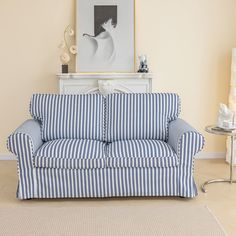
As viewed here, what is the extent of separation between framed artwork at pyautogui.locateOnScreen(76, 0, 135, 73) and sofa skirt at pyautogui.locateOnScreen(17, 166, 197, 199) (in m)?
1.65

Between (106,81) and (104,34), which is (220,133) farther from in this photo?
(104,34)

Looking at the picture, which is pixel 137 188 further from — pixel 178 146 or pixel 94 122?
pixel 94 122

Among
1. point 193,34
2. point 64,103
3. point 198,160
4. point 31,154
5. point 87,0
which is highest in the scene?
point 87,0

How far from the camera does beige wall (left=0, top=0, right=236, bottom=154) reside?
15.5 ft

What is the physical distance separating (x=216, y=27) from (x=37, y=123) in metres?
2.41

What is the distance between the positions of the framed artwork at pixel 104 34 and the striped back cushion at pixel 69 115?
2.81 ft

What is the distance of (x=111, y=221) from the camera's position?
308 cm

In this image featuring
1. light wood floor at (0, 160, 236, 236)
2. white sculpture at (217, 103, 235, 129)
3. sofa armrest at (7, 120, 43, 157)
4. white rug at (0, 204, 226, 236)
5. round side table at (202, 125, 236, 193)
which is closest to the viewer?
white rug at (0, 204, 226, 236)

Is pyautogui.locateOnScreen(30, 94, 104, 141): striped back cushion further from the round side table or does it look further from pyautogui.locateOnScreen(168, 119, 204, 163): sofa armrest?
the round side table

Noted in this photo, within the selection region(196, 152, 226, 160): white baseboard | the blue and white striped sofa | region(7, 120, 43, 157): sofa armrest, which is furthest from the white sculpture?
region(7, 120, 43, 157): sofa armrest

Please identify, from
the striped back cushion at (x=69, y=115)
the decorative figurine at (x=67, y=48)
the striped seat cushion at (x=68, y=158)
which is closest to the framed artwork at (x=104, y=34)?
the decorative figurine at (x=67, y=48)

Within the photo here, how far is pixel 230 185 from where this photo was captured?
3.94 meters

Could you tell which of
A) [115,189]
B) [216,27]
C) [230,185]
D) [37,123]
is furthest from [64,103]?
[216,27]

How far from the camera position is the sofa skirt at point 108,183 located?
3451 mm
